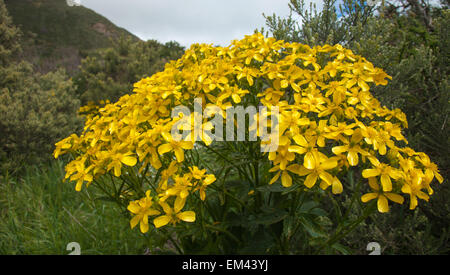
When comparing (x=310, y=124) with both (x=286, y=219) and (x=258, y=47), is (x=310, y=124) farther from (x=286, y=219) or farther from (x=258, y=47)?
(x=258, y=47)

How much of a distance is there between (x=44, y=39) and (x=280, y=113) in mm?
22895

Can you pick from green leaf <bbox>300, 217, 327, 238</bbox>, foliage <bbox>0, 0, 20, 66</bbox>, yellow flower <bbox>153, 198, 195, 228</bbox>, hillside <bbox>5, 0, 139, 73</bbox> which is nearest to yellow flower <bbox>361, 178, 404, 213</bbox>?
green leaf <bbox>300, 217, 327, 238</bbox>

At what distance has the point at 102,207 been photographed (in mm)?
3395

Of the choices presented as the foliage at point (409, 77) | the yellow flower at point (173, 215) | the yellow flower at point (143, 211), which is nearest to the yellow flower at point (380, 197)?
the yellow flower at point (173, 215)

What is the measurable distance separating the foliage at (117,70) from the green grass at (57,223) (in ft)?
10.8

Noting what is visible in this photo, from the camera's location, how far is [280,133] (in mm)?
1151

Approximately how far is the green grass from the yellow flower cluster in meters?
1.09

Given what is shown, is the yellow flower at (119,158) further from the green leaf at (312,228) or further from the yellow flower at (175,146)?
the green leaf at (312,228)

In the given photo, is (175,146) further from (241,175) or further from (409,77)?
(409,77)

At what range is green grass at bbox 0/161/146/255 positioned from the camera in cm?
274

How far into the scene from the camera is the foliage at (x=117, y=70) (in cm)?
677

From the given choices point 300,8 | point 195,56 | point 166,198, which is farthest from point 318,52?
point 300,8

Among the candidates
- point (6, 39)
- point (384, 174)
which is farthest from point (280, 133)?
point (6, 39)

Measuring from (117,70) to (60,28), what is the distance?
18301mm
